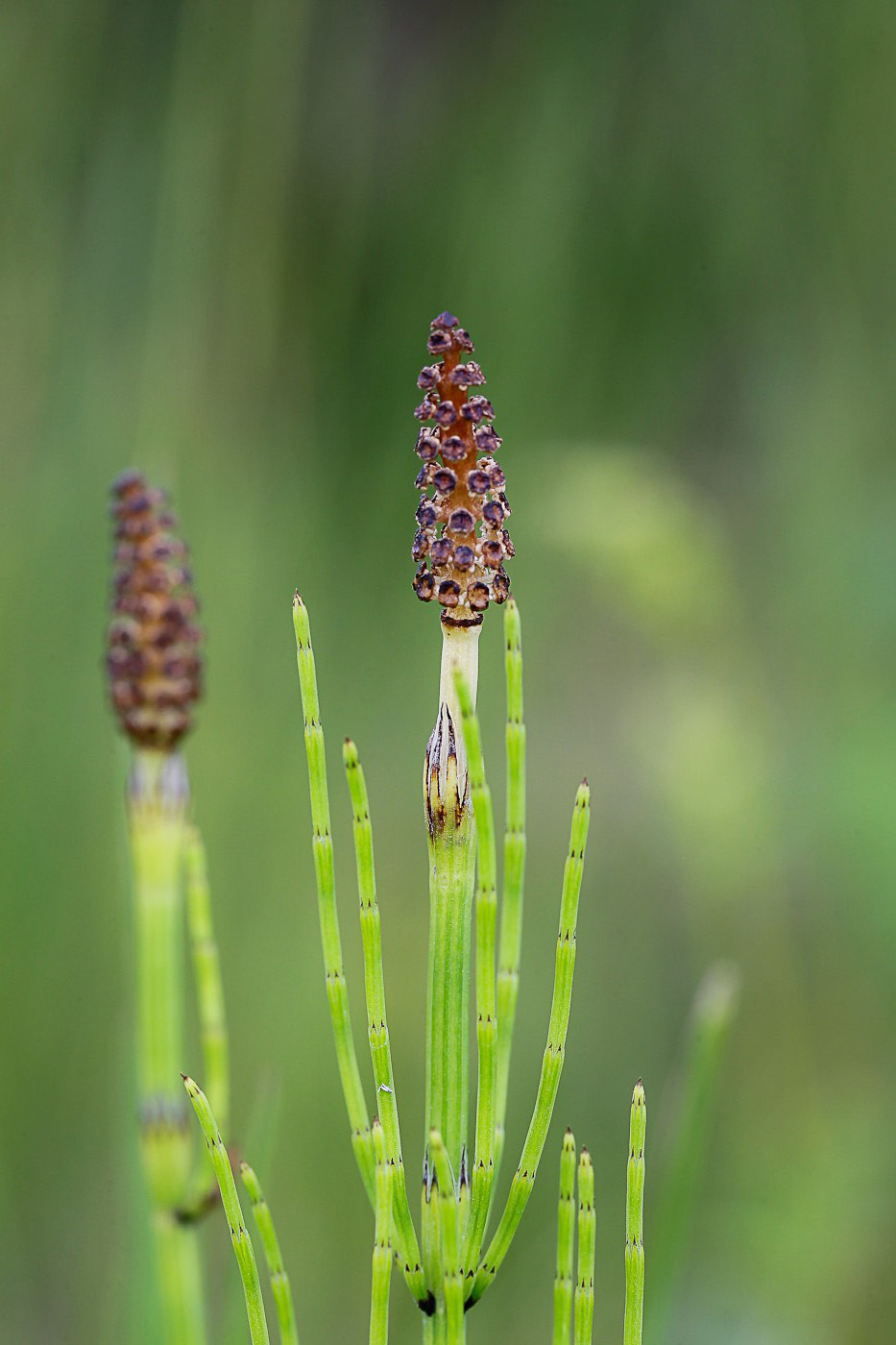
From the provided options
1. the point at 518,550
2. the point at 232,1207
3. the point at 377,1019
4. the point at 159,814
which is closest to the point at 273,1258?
the point at 232,1207

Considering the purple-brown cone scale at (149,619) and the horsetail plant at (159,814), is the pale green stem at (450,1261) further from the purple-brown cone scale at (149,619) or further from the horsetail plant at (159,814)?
the purple-brown cone scale at (149,619)

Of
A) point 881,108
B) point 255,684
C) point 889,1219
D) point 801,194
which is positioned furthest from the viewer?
point 801,194

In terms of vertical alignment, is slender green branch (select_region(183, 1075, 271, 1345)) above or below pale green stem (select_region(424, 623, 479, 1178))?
below

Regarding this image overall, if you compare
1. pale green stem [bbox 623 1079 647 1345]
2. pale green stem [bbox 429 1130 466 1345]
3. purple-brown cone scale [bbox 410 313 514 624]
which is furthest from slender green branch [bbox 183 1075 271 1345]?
purple-brown cone scale [bbox 410 313 514 624]

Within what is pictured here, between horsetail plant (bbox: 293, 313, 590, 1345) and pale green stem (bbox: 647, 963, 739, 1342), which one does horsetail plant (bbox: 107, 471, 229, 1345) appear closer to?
horsetail plant (bbox: 293, 313, 590, 1345)

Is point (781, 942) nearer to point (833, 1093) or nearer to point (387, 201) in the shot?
point (833, 1093)

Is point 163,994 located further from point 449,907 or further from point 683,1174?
point 683,1174

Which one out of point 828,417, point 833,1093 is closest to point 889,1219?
point 833,1093
